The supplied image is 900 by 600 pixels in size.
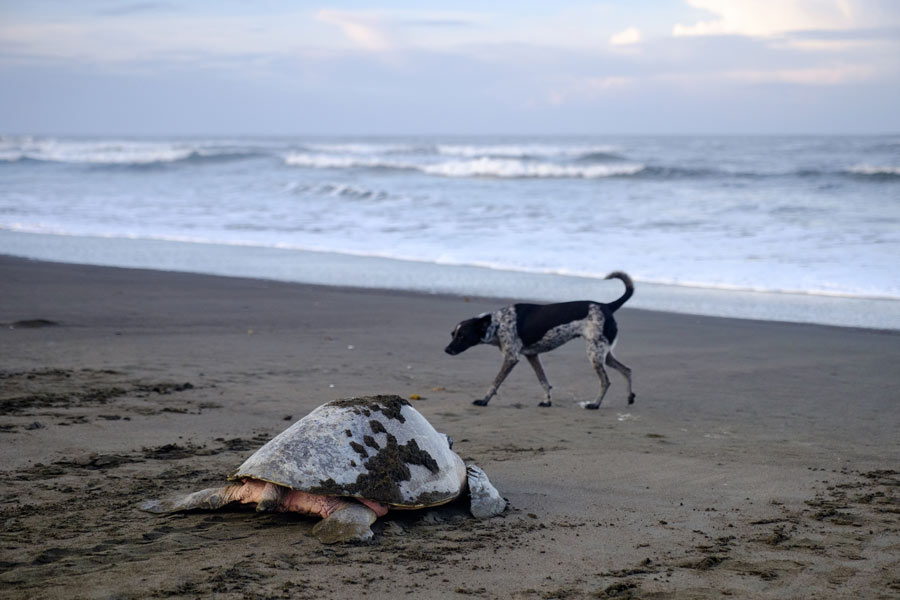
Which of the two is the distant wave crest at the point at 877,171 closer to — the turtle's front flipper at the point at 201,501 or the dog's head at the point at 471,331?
the dog's head at the point at 471,331

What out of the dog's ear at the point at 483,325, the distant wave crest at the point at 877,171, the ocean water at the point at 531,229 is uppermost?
the distant wave crest at the point at 877,171

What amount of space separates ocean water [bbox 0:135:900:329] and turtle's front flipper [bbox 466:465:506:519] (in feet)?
22.7

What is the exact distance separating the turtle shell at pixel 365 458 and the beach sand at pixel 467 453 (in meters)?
0.20

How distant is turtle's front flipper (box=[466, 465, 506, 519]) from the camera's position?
405 centimetres

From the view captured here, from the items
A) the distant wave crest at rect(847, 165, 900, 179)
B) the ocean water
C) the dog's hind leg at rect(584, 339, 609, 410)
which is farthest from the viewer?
the distant wave crest at rect(847, 165, 900, 179)

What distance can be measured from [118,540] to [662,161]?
117ft

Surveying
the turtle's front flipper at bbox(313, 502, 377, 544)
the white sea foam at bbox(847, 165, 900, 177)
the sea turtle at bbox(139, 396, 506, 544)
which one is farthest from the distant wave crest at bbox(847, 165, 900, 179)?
the turtle's front flipper at bbox(313, 502, 377, 544)

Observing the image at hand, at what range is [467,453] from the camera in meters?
5.25

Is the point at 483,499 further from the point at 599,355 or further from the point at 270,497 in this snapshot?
the point at 599,355

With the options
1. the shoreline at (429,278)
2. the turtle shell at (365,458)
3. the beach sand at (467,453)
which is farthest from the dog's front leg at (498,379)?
the shoreline at (429,278)

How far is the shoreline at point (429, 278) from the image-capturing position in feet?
34.3

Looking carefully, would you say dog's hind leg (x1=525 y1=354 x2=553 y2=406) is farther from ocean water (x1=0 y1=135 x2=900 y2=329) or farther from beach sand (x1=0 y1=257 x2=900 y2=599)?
ocean water (x1=0 y1=135 x2=900 y2=329)

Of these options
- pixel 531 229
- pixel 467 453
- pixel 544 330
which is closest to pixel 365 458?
pixel 467 453

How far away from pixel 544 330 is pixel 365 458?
317 centimetres
